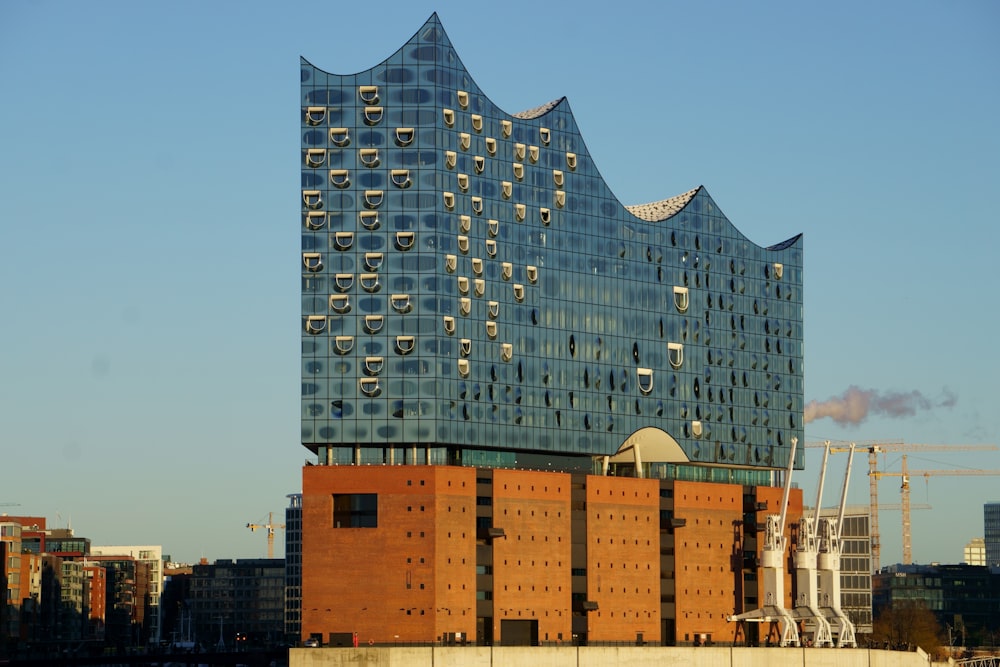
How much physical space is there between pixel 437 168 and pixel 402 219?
5.49m

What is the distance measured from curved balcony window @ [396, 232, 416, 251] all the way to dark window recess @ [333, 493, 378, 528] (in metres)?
21.9

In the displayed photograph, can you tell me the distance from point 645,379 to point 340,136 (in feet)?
130

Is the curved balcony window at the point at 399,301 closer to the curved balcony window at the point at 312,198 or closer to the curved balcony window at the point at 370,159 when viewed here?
the curved balcony window at the point at 312,198

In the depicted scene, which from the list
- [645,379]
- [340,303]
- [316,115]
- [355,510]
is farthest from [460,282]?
[645,379]

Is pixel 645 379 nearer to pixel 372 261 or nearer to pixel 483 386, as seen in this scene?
pixel 483 386

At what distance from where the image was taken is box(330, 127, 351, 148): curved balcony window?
15562 centimetres

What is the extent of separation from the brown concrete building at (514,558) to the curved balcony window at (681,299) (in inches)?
690

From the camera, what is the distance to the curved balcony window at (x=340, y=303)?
154750 millimetres

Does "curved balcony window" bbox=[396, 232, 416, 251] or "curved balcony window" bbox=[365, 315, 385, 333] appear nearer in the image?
"curved balcony window" bbox=[365, 315, 385, 333]

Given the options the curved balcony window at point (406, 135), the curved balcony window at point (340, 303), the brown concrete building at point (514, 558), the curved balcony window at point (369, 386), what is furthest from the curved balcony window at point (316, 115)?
the brown concrete building at point (514, 558)

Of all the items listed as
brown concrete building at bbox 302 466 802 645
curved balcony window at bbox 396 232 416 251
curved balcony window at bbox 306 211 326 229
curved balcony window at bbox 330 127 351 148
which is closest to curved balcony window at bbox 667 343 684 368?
Answer: brown concrete building at bbox 302 466 802 645

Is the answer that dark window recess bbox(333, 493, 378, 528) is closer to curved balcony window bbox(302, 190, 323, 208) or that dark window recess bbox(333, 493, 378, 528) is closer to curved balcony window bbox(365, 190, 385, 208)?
curved balcony window bbox(365, 190, 385, 208)

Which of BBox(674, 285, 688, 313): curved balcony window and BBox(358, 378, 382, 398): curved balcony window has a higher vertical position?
BBox(674, 285, 688, 313): curved balcony window

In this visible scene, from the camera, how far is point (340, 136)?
511ft
